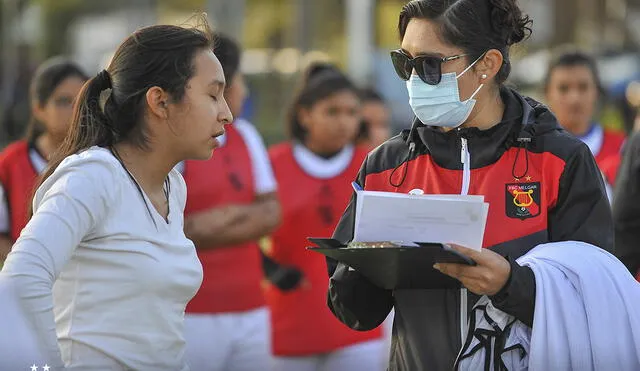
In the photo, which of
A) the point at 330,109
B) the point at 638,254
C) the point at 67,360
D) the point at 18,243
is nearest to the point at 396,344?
the point at 67,360

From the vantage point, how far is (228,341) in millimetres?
5789

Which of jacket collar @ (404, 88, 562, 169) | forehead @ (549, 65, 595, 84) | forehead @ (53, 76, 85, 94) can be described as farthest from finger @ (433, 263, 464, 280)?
forehead @ (549, 65, 595, 84)

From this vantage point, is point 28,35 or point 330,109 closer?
point 330,109

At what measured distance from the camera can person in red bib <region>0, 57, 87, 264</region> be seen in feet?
18.9

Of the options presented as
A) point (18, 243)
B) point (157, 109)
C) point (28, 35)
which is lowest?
point (28, 35)

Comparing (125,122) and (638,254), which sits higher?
(125,122)

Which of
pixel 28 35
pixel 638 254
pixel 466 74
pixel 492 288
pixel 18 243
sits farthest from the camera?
pixel 28 35

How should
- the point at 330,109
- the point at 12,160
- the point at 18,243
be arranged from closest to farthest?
the point at 18,243 < the point at 12,160 < the point at 330,109

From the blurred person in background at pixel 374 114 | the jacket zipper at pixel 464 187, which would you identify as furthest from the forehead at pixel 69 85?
the blurred person in background at pixel 374 114

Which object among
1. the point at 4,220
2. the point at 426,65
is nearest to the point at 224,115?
the point at 426,65

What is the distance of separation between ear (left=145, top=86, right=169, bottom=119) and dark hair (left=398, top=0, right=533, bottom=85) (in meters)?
0.83

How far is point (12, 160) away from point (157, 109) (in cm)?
249

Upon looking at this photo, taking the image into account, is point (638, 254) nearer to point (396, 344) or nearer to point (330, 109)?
point (396, 344)

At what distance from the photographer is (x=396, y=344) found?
362 centimetres
